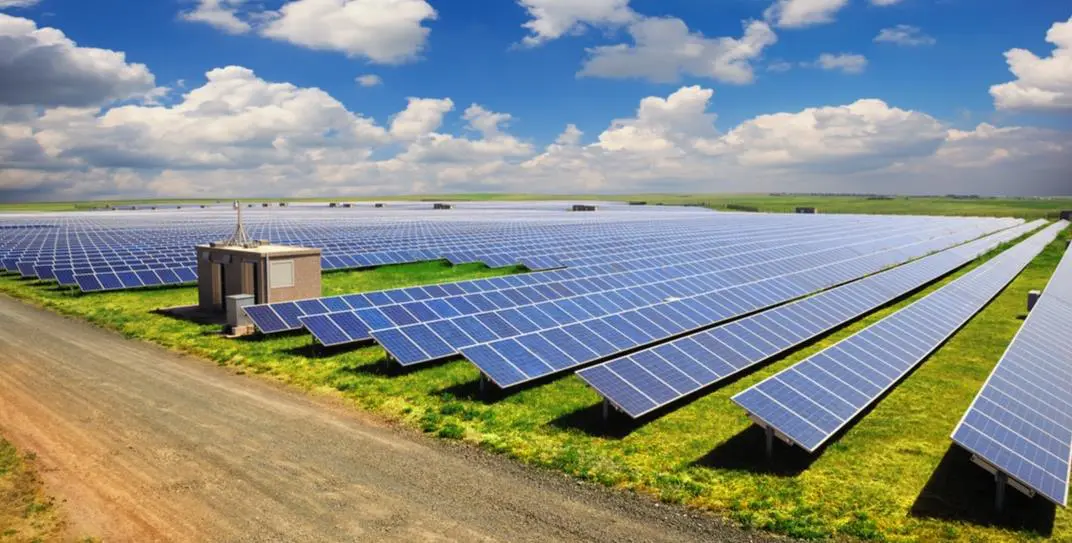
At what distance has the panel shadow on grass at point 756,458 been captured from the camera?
45.3 feet

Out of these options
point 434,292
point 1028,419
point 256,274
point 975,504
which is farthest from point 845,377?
point 256,274

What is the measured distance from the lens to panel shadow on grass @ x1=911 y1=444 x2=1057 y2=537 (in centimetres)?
1154

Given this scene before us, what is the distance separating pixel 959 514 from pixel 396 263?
41768mm

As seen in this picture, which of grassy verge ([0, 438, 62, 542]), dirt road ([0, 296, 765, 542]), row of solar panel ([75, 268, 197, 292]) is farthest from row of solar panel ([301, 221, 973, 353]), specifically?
row of solar panel ([75, 268, 197, 292])

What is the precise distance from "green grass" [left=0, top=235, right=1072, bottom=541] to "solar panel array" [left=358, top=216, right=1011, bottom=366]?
1024 millimetres

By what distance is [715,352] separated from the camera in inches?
770

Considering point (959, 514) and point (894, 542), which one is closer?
point (894, 542)

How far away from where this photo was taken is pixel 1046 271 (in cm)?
5159

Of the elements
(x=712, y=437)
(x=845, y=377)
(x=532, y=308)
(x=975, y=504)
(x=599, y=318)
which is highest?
(x=532, y=308)

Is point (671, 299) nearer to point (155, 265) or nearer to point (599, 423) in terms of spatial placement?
point (599, 423)

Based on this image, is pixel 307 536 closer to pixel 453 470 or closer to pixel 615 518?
pixel 453 470

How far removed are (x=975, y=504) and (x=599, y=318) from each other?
42.6 ft

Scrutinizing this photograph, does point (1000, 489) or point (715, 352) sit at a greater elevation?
point (715, 352)

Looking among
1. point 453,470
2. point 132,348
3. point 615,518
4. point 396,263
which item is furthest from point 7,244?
point 615,518
